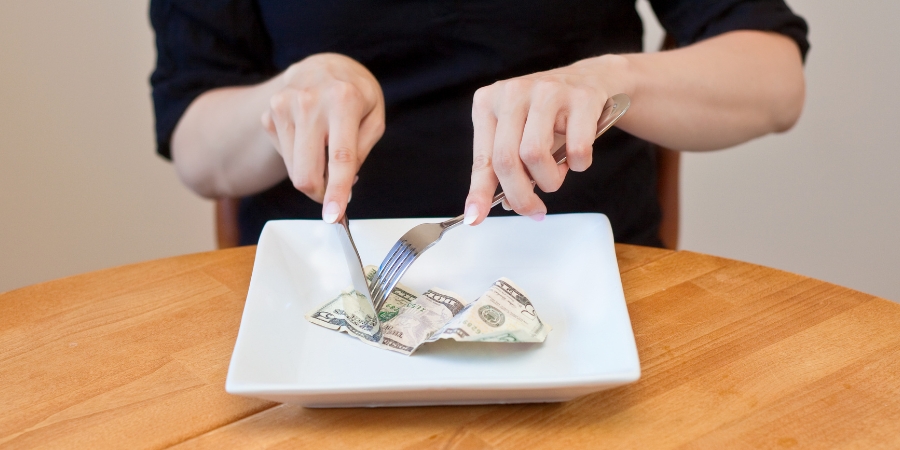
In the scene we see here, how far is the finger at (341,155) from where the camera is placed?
0.75 metres

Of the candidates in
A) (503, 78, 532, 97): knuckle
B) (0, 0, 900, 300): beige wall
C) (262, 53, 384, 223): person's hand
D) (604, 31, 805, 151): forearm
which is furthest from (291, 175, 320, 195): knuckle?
(0, 0, 900, 300): beige wall

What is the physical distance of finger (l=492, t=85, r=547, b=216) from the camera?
70cm

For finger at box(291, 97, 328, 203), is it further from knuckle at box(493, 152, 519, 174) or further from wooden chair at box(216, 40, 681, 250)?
wooden chair at box(216, 40, 681, 250)

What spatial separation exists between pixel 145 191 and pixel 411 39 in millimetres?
1175

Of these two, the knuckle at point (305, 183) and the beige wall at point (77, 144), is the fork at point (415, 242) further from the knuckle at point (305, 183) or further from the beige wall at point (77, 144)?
the beige wall at point (77, 144)

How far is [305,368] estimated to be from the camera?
64cm

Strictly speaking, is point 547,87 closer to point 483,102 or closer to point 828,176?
point 483,102

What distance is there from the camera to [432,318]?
2.26 feet

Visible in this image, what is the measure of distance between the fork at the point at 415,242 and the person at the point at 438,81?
0.54 ft

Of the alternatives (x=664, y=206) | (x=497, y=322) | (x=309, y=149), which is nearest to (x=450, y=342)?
(x=497, y=322)

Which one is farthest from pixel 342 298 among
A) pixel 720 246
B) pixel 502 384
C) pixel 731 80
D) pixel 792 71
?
pixel 720 246

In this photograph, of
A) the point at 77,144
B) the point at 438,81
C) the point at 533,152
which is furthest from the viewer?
the point at 77,144

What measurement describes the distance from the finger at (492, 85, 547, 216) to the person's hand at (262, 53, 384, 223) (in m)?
0.16

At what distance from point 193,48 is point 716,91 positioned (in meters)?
0.73
